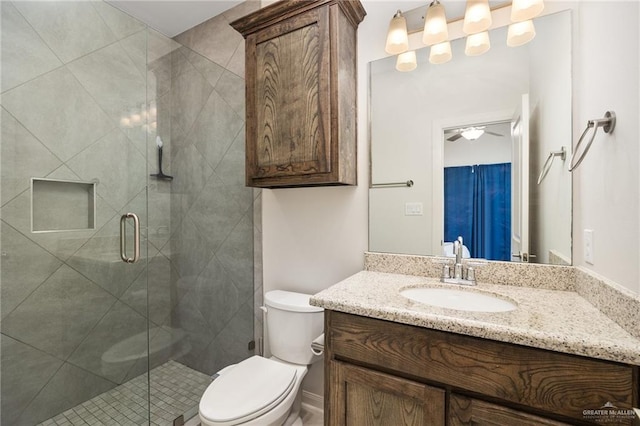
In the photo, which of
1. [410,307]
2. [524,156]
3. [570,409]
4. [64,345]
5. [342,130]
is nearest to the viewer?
[570,409]

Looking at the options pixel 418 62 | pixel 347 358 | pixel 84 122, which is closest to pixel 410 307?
pixel 347 358

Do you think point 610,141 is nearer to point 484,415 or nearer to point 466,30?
point 466,30

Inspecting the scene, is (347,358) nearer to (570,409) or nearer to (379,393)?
(379,393)

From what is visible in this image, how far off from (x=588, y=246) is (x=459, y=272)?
45 centimetres

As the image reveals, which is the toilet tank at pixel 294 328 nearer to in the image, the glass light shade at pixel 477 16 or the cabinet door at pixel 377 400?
the cabinet door at pixel 377 400

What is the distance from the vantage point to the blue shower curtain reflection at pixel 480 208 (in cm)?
127

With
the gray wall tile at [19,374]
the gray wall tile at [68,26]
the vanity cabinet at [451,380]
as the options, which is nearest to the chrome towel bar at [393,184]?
the vanity cabinet at [451,380]

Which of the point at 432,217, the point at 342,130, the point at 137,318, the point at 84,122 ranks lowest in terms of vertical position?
the point at 137,318

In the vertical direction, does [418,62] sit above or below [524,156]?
above

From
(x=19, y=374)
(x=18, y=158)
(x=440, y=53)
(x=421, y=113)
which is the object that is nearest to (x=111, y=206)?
(x=18, y=158)

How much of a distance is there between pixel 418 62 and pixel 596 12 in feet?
2.10

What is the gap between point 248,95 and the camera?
5.10 ft

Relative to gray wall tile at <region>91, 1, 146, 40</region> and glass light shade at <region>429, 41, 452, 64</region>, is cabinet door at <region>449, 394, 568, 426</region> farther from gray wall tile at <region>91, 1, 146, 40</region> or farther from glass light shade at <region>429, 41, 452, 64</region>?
gray wall tile at <region>91, 1, 146, 40</region>

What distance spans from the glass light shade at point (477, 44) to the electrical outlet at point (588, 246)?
2.88 feet
